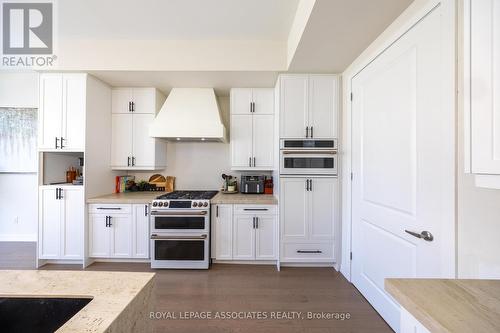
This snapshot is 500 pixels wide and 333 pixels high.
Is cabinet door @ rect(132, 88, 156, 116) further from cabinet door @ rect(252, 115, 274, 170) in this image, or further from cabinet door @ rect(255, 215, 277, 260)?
cabinet door @ rect(255, 215, 277, 260)

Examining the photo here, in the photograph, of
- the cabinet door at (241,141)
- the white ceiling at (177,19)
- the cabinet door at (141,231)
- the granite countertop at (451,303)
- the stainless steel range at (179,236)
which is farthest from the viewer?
the cabinet door at (241,141)

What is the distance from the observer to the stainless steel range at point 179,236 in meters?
2.78

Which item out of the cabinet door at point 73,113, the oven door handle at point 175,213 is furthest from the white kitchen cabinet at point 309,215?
the cabinet door at point 73,113

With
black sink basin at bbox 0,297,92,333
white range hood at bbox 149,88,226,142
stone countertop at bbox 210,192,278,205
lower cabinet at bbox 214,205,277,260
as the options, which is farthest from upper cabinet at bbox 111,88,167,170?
black sink basin at bbox 0,297,92,333

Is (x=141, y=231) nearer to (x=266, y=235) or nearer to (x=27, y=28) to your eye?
(x=266, y=235)

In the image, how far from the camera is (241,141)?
322 centimetres

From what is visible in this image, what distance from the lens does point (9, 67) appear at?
2.87m

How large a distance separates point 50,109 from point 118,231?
1782 mm

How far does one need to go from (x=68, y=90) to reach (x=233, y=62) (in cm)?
214

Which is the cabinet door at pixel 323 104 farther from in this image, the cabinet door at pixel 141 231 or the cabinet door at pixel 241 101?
the cabinet door at pixel 141 231

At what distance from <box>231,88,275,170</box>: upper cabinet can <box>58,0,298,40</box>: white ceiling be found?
2.60 feet

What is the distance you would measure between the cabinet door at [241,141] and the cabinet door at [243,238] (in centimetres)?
80

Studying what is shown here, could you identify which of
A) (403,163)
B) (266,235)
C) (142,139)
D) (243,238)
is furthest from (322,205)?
(142,139)

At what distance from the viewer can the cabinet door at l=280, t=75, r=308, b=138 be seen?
9.15ft
